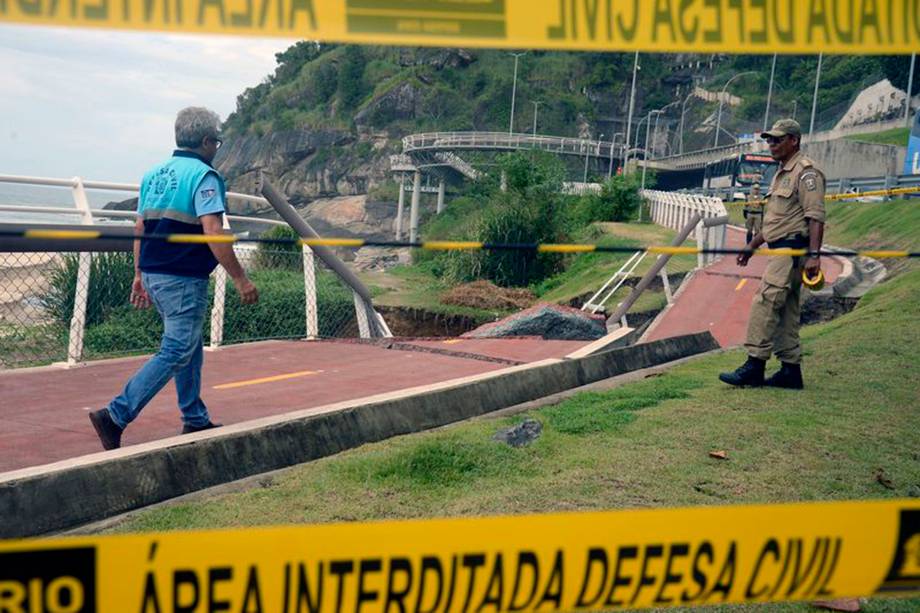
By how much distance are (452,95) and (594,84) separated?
689 inches

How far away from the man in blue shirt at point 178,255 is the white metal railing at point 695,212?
9.32 meters

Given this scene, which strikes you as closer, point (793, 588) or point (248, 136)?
point (793, 588)

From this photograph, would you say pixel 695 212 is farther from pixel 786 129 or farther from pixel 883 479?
pixel 883 479

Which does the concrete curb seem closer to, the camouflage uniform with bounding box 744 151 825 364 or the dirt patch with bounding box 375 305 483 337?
the camouflage uniform with bounding box 744 151 825 364

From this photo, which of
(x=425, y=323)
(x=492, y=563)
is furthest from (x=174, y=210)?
(x=425, y=323)

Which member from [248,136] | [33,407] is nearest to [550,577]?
[33,407]

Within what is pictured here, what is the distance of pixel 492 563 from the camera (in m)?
2.72

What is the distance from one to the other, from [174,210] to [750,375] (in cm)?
432

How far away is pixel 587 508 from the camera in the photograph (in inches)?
177

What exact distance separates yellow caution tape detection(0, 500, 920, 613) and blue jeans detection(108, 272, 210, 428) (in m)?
2.74

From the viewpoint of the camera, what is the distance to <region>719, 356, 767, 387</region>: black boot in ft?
24.1

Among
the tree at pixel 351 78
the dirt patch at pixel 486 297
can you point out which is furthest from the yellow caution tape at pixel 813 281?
the tree at pixel 351 78

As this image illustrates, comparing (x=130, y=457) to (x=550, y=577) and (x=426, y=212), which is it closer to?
(x=550, y=577)

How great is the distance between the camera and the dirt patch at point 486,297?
23203 millimetres
